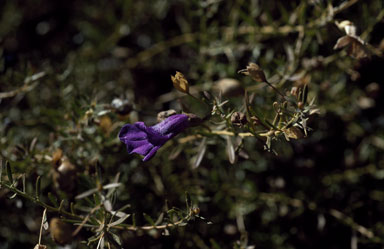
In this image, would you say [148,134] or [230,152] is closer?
[148,134]

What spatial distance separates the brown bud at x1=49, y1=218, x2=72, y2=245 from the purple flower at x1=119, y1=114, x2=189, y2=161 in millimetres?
381

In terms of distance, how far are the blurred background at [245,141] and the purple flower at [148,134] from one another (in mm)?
337

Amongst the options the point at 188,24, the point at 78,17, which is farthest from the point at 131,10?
the point at 78,17

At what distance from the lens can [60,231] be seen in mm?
1332

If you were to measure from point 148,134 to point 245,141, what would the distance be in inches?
34.8

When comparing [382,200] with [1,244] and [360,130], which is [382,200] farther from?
[1,244]

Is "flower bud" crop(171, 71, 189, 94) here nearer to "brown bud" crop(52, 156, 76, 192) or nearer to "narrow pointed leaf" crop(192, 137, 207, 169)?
"narrow pointed leaf" crop(192, 137, 207, 169)

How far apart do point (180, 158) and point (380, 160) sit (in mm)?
1066

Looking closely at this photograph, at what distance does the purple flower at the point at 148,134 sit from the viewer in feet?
4.07

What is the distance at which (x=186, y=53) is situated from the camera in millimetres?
2578

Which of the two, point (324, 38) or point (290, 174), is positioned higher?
point (324, 38)

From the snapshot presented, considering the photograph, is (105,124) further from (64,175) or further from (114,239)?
(114,239)

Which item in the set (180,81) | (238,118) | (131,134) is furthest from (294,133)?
(131,134)

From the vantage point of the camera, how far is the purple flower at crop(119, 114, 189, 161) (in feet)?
4.07
